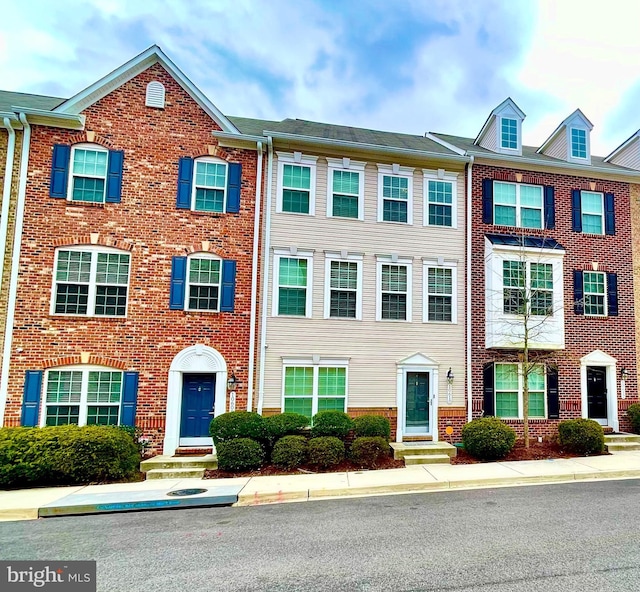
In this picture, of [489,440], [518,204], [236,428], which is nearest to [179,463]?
[236,428]

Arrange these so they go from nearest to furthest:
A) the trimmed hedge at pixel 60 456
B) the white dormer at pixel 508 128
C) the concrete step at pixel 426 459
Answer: the trimmed hedge at pixel 60 456 → the concrete step at pixel 426 459 → the white dormer at pixel 508 128

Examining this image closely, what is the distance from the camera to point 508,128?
1475cm

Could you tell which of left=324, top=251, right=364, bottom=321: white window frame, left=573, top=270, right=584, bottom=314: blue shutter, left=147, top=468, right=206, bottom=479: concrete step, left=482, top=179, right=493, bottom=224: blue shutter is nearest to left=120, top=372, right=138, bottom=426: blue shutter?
left=147, top=468, right=206, bottom=479: concrete step

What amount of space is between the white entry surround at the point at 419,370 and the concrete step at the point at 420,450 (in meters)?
0.98

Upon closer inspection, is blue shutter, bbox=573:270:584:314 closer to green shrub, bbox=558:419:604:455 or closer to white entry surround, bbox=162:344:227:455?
green shrub, bbox=558:419:604:455

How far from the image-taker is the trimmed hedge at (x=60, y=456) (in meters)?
8.62

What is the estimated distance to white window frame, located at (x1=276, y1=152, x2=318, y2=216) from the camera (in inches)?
504

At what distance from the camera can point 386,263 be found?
13.1 metres

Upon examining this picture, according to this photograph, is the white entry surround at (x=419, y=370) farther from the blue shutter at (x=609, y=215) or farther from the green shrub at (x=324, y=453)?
the blue shutter at (x=609, y=215)

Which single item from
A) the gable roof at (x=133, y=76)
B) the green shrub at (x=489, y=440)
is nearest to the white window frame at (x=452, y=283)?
the green shrub at (x=489, y=440)

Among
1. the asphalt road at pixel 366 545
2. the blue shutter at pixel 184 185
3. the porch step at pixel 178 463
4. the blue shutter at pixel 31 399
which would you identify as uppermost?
the blue shutter at pixel 184 185

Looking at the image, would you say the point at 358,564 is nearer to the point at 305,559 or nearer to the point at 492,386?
the point at 305,559

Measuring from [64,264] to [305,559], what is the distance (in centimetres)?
988

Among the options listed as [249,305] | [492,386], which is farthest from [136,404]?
[492,386]
